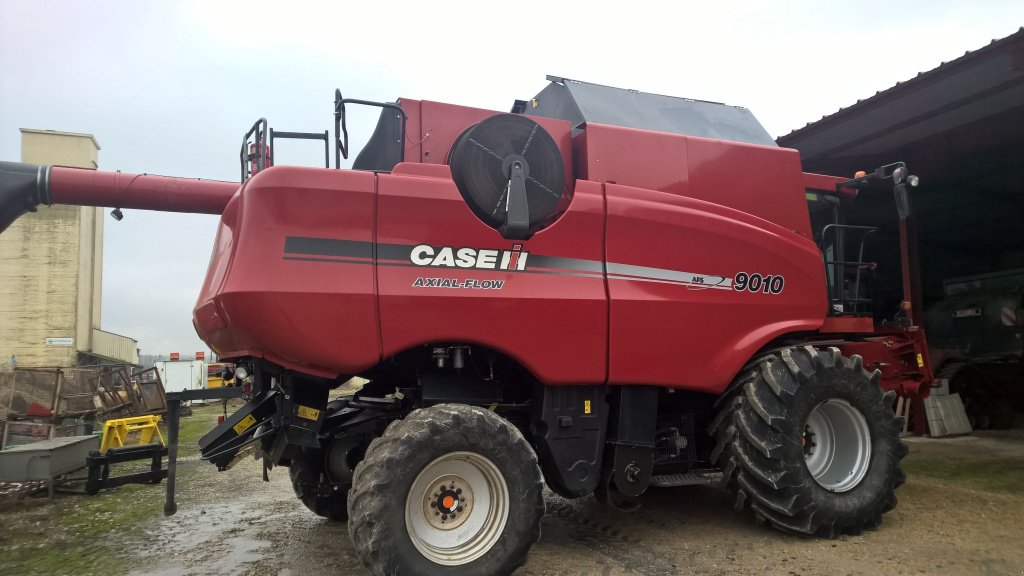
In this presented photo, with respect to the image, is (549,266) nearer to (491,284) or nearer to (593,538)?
(491,284)

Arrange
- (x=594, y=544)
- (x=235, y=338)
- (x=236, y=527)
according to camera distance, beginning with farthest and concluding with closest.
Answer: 1. (x=236, y=527)
2. (x=594, y=544)
3. (x=235, y=338)

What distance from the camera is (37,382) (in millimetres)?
11250

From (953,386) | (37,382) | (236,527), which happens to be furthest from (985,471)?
(37,382)

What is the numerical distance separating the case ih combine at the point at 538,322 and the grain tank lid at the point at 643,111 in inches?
1.2

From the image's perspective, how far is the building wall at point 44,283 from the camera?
25844 mm

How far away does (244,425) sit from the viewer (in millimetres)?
4312

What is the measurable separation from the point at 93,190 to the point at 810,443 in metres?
7.03

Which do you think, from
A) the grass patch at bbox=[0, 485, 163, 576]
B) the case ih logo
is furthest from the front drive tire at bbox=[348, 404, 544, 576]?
the grass patch at bbox=[0, 485, 163, 576]

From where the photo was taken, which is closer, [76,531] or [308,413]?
[308,413]

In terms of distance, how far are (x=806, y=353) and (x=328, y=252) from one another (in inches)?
151

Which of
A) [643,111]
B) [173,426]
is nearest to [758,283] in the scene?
[643,111]

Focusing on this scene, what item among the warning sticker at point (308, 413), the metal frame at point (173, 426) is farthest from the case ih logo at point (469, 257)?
the metal frame at point (173, 426)

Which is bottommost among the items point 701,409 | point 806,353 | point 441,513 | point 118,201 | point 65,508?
point 65,508

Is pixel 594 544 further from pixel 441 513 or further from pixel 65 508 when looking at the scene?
pixel 65 508
